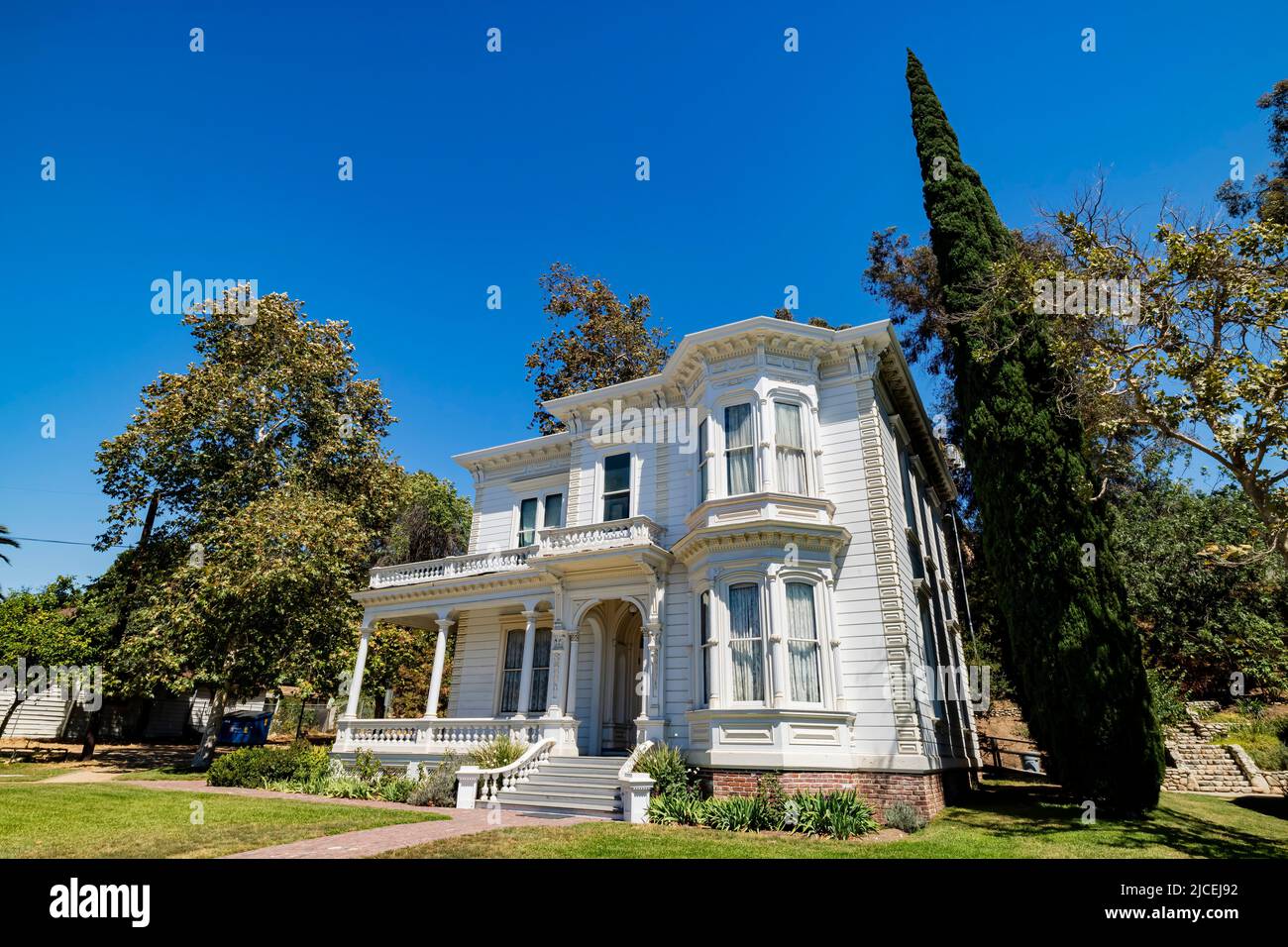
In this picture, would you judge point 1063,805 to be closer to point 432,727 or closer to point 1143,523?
point 432,727

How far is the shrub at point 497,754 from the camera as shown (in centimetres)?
1555

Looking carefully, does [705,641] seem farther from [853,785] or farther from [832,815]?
[832,815]

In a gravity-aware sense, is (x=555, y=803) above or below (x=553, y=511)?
below

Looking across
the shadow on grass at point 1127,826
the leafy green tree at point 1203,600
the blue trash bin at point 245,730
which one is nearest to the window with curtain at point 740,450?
the shadow on grass at point 1127,826

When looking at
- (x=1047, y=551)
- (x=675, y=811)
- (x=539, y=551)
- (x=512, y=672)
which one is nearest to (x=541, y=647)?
(x=512, y=672)

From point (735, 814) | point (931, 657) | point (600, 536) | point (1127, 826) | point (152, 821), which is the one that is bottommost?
point (1127, 826)

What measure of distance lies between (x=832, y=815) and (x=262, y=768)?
14.6 meters

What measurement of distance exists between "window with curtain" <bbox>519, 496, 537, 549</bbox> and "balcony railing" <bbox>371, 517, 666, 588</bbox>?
1.34 meters

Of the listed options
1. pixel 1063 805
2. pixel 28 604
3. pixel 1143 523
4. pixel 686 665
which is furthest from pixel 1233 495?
pixel 28 604

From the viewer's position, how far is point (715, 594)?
594 inches

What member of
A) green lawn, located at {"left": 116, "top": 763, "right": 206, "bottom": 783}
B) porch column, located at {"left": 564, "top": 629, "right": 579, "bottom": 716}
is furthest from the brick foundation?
green lawn, located at {"left": 116, "top": 763, "right": 206, "bottom": 783}

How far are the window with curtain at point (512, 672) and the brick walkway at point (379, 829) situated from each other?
4.48 meters

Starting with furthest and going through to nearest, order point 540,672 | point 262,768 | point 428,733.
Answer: point 540,672 < point 428,733 < point 262,768

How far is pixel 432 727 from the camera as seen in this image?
18.1 m
